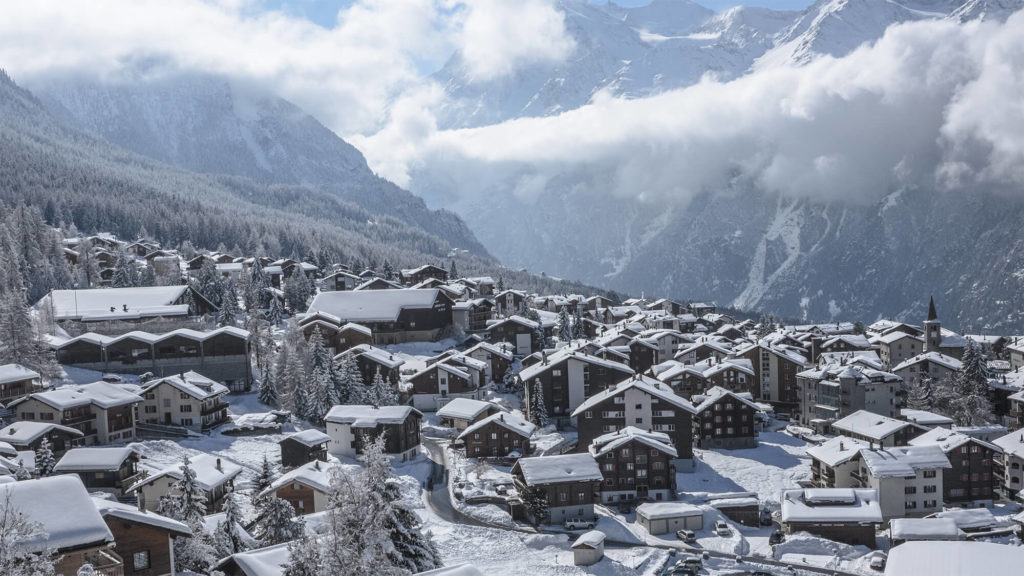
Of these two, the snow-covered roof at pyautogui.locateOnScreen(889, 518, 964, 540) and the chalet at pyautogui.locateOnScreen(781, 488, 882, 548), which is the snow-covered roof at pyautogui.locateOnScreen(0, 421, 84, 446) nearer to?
the chalet at pyautogui.locateOnScreen(781, 488, 882, 548)

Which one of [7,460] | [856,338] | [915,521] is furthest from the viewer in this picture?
[856,338]

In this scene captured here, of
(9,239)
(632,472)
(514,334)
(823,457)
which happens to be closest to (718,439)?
(823,457)

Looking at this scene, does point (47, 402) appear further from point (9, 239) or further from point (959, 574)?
point (9, 239)

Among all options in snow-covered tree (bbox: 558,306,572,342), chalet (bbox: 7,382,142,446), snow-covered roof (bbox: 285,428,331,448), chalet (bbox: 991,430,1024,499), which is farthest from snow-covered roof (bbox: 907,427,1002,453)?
chalet (bbox: 7,382,142,446)

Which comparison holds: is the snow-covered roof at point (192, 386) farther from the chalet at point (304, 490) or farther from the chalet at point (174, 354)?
the chalet at point (304, 490)

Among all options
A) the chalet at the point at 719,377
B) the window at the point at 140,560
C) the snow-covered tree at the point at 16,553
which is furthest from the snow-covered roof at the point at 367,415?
the snow-covered tree at the point at 16,553

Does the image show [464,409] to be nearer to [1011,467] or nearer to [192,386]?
[192,386]
